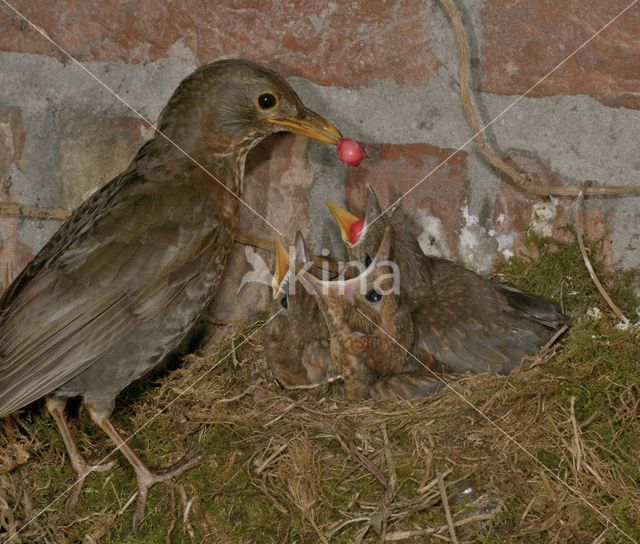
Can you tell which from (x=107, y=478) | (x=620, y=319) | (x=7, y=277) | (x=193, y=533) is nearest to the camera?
(x=193, y=533)

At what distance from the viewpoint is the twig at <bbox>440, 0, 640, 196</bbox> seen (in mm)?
2975

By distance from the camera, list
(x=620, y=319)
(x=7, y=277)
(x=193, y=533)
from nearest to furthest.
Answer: (x=193, y=533) < (x=620, y=319) < (x=7, y=277)

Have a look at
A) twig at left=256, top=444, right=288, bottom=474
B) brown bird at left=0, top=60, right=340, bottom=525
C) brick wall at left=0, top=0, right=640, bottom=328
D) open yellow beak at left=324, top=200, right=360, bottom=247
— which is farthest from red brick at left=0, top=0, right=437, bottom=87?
twig at left=256, top=444, right=288, bottom=474

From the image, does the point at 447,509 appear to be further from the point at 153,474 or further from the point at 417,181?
the point at 417,181

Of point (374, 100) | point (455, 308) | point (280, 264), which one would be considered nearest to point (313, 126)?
point (374, 100)

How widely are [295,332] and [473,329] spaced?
613mm

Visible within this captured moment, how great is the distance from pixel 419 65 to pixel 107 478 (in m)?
1.68

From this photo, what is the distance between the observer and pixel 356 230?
3.24 meters

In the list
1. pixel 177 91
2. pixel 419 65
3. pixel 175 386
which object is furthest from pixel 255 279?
pixel 419 65

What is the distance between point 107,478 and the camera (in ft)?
9.53

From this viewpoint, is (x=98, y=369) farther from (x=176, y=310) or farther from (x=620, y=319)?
(x=620, y=319)

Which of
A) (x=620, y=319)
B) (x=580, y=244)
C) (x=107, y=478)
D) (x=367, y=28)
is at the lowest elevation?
(x=620, y=319)

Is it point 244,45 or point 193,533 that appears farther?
point 244,45

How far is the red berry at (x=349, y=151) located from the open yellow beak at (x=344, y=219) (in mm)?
193
